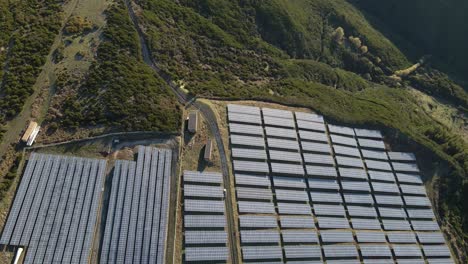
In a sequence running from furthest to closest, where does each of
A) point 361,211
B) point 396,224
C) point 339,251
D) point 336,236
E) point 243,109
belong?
point 243,109 → point 396,224 → point 361,211 → point 336,236 → point 339,251

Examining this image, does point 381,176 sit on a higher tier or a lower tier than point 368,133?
lower

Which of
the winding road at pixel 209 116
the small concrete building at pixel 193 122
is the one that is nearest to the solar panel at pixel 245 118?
the winding road at pixel 209 116

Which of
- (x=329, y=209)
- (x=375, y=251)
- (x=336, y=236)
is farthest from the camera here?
(x=329, y=209)

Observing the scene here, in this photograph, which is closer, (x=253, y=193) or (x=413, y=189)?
(x=253, y=193)

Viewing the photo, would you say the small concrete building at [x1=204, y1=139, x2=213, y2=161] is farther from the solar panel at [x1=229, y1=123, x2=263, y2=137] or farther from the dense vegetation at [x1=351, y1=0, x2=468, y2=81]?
the dense vegetation at [x1=351, y1=0, x2=468, y2=81]

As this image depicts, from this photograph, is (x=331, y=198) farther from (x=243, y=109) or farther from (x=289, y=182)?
(x=243, y=109)

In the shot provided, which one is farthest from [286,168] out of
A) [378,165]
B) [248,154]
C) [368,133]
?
[368,133]

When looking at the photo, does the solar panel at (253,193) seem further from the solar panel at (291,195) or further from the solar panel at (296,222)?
the solar panel at (296,222)

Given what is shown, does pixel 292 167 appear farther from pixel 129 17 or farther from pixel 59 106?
pixel 129 17
